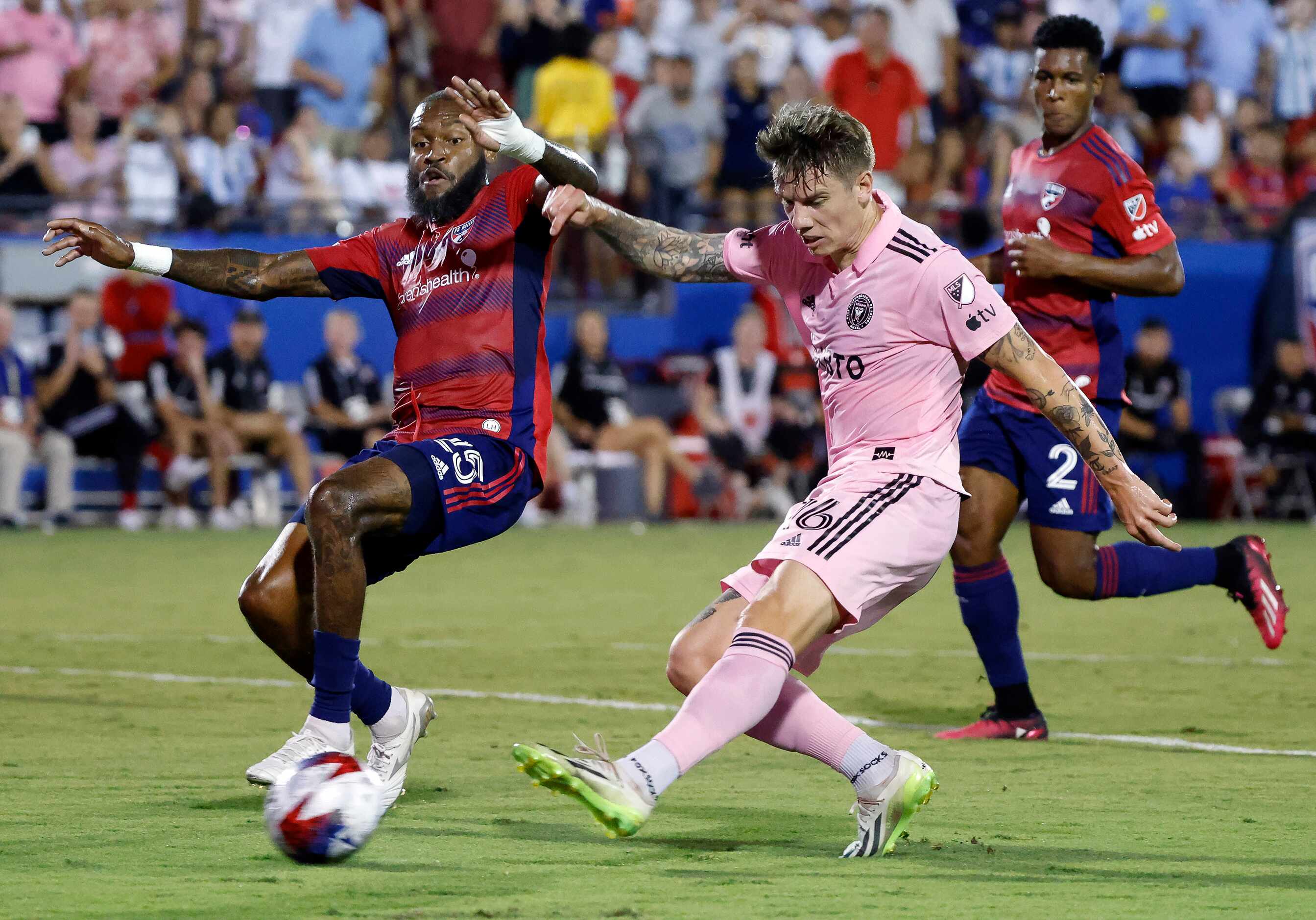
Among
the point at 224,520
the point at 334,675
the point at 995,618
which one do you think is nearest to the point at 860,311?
the point at 334,675

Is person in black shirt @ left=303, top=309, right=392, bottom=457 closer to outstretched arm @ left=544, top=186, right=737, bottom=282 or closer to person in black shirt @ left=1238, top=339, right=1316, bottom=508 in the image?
person in black shirt @ left=1238, top=339, right=1316, bottom=508

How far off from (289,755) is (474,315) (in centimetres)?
163

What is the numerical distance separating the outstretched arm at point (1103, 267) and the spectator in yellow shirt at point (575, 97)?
12.3 metres

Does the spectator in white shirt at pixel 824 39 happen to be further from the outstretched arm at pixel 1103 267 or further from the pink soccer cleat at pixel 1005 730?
the pink soccer cleat at pixel 1005 730

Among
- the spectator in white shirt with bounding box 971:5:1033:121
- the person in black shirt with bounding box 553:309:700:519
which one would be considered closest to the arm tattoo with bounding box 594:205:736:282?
the person in black shirt with bounding box 553:309:700:519

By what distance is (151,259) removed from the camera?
6641 millimetres

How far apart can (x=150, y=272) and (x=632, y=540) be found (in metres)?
10.8

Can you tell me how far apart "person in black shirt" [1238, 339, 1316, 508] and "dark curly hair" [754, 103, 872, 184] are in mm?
15179

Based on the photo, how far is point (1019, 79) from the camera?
2172cm

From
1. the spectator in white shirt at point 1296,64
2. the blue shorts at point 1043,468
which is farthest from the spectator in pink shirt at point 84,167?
the spectator in white shirt at point 1296,64

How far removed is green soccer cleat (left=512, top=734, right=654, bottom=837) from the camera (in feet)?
14.9

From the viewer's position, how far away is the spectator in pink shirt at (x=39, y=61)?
725 inches

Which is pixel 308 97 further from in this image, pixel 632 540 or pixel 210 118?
pixel 632 540

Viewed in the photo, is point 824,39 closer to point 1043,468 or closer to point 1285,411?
point 1285,411
